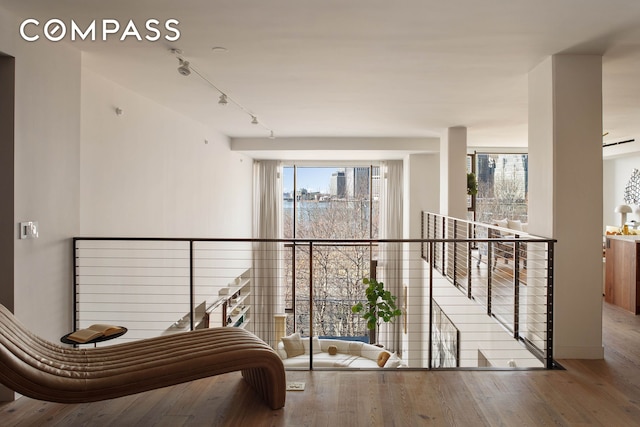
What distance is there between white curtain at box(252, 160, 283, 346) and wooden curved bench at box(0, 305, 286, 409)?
7.56 metres

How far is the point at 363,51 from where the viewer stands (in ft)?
12.0

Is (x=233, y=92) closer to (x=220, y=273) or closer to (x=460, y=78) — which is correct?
(x=460, y=78)

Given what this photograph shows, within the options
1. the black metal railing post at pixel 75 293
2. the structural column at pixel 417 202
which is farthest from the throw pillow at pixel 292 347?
the black metal railing post at pixel 75 293

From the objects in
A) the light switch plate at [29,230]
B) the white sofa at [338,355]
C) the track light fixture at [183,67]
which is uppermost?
the track light fixture at [183,67]

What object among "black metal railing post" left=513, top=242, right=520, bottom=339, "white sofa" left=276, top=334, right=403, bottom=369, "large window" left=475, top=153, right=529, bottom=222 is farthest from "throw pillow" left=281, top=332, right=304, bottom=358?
"large window" left=475, top=153, right=529, bottom=222

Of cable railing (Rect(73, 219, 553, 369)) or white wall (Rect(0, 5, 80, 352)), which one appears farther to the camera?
cable railing (Rect(73, 219, 553, 369))

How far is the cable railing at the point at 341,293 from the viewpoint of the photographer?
393 centimetres

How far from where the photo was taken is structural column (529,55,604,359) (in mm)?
3662

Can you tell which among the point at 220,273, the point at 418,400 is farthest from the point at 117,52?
the point at 220,273

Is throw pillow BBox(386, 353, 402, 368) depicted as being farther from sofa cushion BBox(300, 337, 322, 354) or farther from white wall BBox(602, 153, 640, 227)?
white wall BBox(602, 153, 640, 227)

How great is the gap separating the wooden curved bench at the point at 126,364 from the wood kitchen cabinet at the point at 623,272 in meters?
4.45

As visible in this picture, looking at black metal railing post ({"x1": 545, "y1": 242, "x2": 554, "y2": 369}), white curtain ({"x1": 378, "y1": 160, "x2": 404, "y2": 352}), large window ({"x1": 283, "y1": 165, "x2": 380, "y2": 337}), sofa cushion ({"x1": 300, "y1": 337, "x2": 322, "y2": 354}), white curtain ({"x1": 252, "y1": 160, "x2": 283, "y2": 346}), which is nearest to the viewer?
black metal railing post ({"x1": 545, "y1": 242, "x2": 554, "y2": 369})

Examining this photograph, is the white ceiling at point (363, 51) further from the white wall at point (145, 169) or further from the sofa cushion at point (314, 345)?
the sofa cushion at point (314, 345)

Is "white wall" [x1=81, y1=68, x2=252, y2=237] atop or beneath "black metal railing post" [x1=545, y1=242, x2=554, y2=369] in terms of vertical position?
atop
